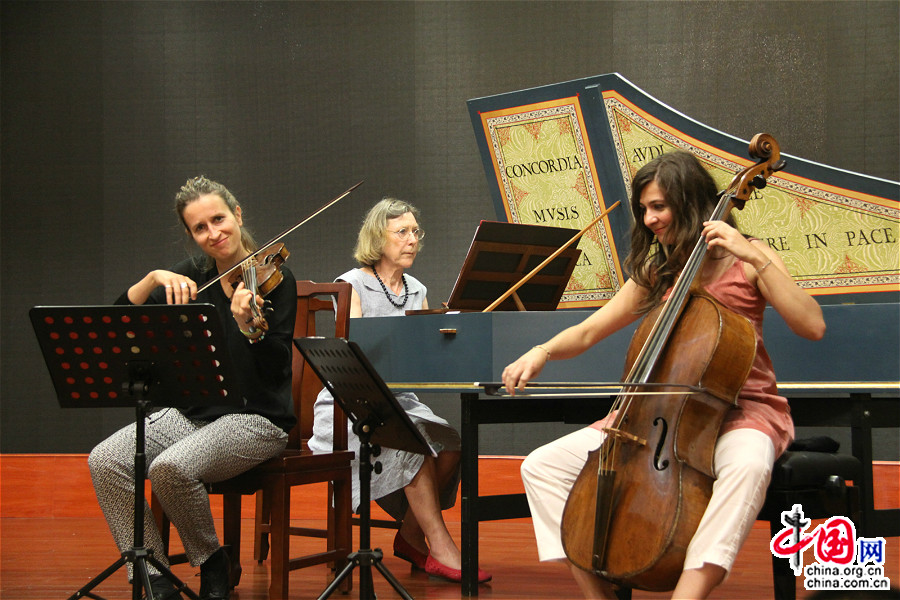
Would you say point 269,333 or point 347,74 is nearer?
point 269,333

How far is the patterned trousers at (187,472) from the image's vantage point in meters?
2.16

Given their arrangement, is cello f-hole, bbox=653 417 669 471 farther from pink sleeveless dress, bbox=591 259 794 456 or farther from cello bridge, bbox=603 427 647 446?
pink sleeveless dress, bbox=591 259 794 456

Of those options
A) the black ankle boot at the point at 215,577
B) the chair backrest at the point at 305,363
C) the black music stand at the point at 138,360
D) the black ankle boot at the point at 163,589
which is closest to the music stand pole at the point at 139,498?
the black music stand at the point at 138,360

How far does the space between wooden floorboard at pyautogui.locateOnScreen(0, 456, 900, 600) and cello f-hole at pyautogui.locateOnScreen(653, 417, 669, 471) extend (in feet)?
3.00

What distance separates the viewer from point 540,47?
13.2 feet

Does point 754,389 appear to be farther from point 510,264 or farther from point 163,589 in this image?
point 163,589

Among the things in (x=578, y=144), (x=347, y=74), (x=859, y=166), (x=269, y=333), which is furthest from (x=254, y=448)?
(x=859, y=166)

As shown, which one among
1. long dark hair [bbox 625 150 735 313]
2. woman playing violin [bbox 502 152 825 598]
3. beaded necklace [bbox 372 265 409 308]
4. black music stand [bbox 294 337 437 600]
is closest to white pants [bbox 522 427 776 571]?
woman playing violin [bbox 502 152 825 598]

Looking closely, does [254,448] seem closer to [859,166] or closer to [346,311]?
[346,311]

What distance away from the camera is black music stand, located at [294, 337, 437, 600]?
72.4 inches

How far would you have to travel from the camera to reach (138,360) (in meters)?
1.93

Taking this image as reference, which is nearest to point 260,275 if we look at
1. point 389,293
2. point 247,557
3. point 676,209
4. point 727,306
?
point 389,293

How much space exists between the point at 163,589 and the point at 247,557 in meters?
1.08

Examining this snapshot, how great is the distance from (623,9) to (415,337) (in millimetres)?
2195
